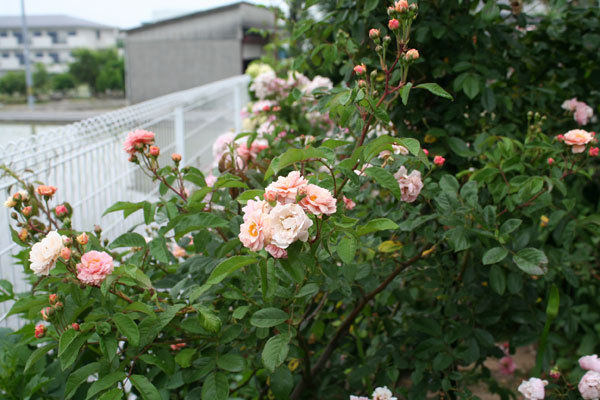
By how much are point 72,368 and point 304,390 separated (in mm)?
702

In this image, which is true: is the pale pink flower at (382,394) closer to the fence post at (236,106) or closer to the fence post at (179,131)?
the fence post at (179,131)

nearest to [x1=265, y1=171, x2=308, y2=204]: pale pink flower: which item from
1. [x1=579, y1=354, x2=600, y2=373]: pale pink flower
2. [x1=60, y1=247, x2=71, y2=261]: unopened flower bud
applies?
[x1=60, y1=247, x2=71, y2=261]: unopened flower bud

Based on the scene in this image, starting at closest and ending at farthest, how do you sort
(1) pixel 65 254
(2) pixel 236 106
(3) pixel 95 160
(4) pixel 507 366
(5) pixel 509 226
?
1. (1) pixel 65 254
2. (5) pixel 509 226
3. (3) pixel 95 160
4. (4) pixel 507 366
5. (2) pixel 236 106

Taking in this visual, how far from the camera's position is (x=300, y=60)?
1.84m

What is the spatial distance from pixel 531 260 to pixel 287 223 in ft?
2.29

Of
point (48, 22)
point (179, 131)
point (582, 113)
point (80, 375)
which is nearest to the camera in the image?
point (80, 375)

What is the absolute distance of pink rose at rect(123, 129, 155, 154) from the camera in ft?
4.07

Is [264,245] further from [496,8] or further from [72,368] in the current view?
[496,8]

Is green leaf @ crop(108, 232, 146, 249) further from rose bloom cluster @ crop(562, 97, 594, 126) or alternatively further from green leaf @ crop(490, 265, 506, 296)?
rose bloom cluster @ crop(562, 97, 594, 126)

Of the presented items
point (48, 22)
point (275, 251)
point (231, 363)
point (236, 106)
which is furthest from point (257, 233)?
point (48, 22)

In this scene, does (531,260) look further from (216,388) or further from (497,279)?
(216,388)

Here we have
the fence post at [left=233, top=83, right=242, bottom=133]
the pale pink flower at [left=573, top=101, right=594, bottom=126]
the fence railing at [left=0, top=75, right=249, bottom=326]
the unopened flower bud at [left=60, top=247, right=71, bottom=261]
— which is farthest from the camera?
the fence post at [left=233, top=83, right=242, bottom=133]

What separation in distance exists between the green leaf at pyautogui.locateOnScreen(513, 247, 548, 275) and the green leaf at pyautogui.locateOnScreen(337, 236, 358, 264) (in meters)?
0.46

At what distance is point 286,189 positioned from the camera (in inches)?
31.5
